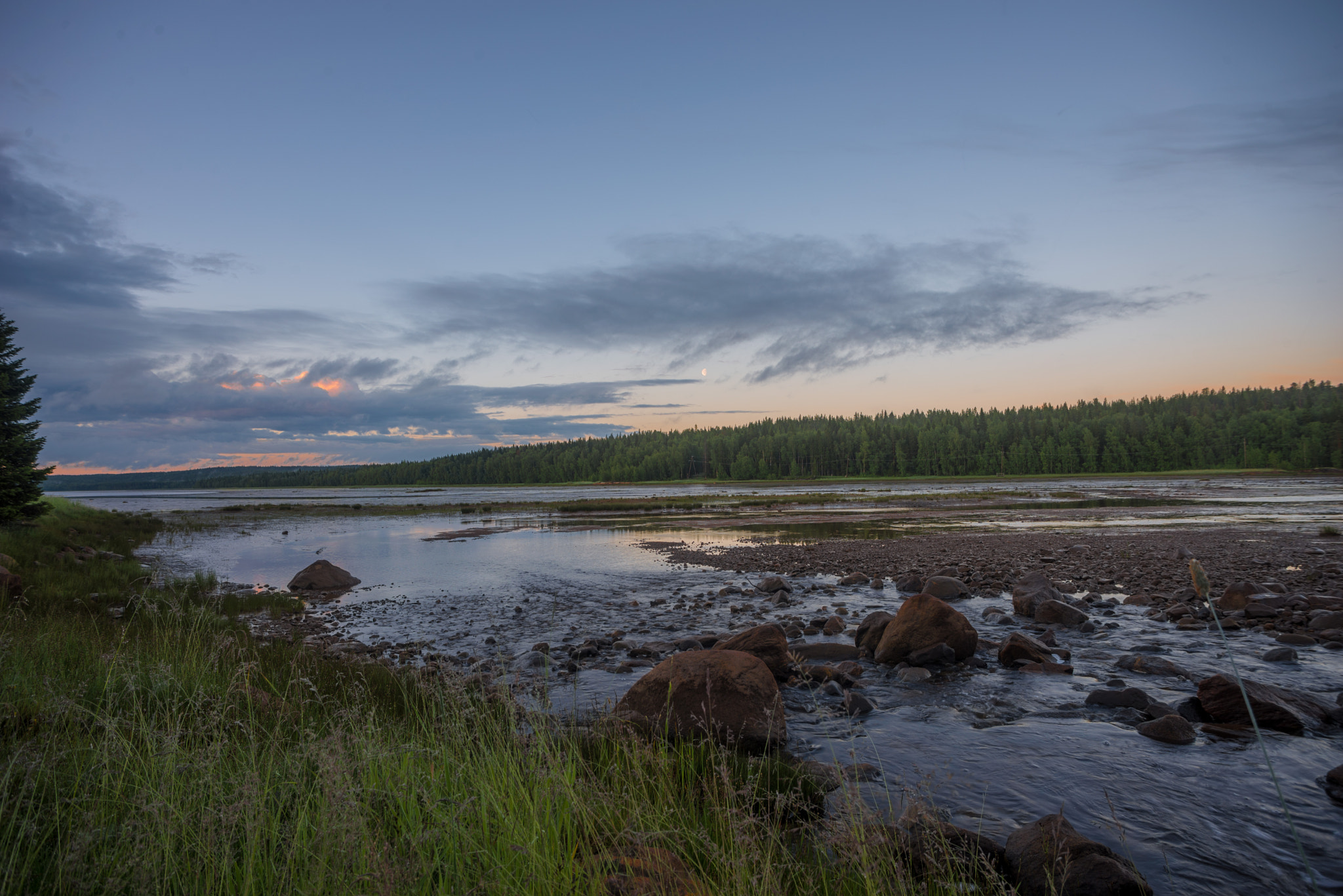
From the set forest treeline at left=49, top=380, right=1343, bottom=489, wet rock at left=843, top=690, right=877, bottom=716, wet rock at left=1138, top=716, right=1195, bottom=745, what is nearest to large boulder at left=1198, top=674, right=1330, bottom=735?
wet rock at left=1138, top=716, right=1195, bottom=745

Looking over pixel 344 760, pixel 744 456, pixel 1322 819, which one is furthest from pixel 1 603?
pixel 744 456

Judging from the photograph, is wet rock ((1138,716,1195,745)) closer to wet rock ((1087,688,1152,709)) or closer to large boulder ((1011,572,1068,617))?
wet rock ((1087,688,1152,709))

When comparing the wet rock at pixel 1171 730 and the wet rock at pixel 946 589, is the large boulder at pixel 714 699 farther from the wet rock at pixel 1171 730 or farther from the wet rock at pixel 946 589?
the wet rock at pixel 946 589

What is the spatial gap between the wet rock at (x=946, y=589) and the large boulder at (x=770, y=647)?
27.7 ft

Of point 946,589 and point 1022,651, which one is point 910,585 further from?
point 1022,651

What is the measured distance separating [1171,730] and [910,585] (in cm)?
1142

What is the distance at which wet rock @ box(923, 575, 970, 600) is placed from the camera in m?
17.8

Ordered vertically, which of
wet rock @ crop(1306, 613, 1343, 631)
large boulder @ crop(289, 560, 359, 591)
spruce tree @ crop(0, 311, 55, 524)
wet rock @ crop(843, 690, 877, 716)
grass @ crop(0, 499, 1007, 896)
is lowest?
large boulder @ crop(289, 560, 359, 591)

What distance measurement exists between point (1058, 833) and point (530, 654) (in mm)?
10565

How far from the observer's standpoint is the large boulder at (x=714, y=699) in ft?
26.5

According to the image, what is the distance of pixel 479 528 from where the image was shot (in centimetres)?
5075

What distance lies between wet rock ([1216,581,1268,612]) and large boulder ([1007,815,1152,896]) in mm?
13303

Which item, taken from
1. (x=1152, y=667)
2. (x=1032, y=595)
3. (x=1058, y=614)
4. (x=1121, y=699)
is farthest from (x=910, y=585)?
(x=1121, y=699)

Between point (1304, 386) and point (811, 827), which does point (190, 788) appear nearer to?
point (811, 827)
